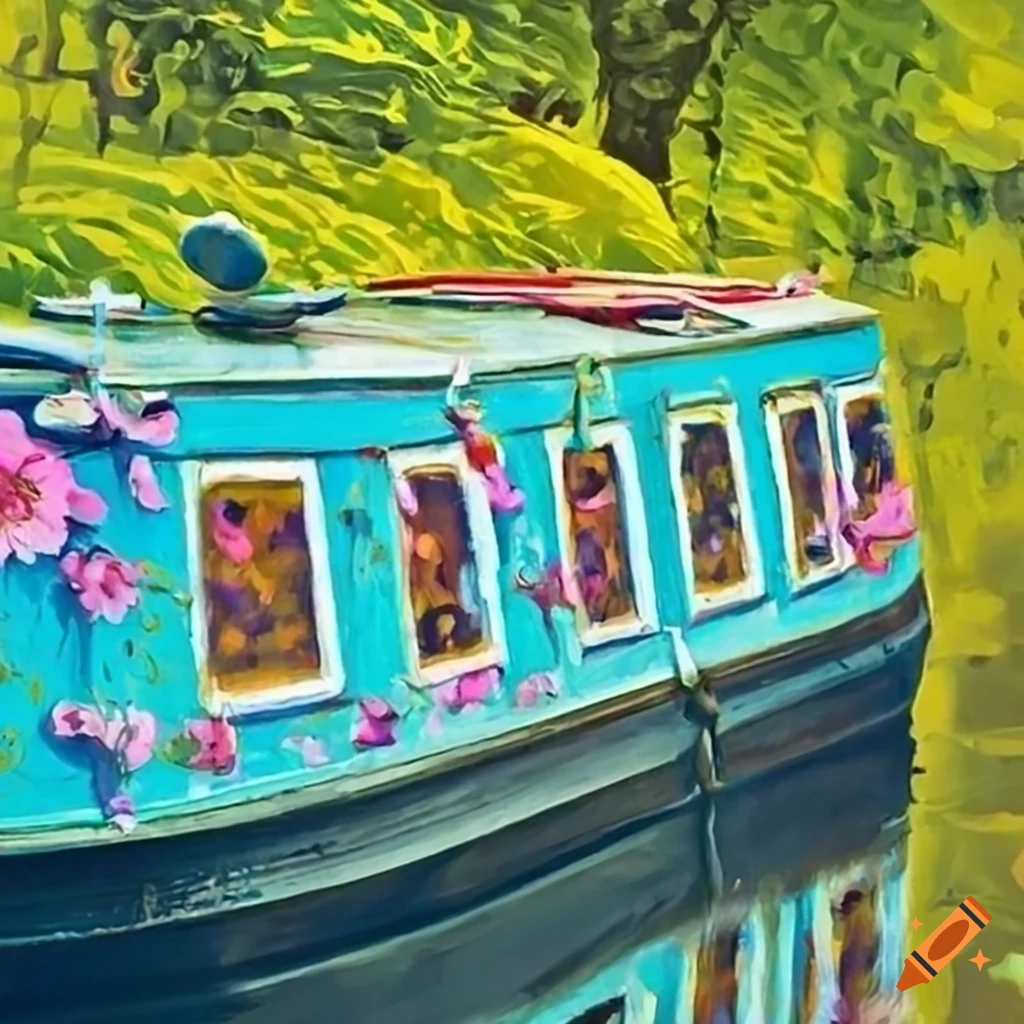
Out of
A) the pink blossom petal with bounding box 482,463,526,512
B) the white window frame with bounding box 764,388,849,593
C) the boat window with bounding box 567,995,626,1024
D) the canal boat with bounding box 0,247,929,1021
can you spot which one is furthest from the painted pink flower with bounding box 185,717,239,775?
the white window frame with bounding box 764,388,849,593

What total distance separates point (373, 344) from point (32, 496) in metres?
0.26

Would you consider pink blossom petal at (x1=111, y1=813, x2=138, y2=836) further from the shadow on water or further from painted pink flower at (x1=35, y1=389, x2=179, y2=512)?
painted pink flower at (x1=35, y1=389, x2=179, y2=512)

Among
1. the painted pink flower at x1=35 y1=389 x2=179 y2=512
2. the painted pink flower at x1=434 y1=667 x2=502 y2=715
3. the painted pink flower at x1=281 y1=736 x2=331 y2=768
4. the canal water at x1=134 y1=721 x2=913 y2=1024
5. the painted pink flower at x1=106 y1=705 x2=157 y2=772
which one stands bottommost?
the canal water at x1=134 y1=721 x2=913 y2=1024

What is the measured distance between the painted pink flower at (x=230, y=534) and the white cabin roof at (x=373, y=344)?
80 mm

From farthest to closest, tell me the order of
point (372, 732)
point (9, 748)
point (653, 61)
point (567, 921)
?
point (653, 61) < point (567, 921) < point (372, 732) < point (9, 748)

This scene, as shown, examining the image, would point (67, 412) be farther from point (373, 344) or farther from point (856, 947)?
point (856, 947)

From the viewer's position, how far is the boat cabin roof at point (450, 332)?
100 cm

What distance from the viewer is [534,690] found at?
1120 millimetres

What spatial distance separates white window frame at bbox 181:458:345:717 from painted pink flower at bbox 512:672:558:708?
137mm

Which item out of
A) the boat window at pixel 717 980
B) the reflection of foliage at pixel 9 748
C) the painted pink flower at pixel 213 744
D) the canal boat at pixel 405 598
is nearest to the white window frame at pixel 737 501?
the canal boat at pixel 405 598

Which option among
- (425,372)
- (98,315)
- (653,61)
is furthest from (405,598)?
(653,61)

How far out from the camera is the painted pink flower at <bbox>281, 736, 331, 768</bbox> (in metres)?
1.02

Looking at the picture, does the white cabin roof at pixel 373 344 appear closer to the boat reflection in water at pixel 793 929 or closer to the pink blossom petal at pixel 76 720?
the pink blossom petal at pixel 76 720

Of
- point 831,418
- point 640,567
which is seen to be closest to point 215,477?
point 640,567
